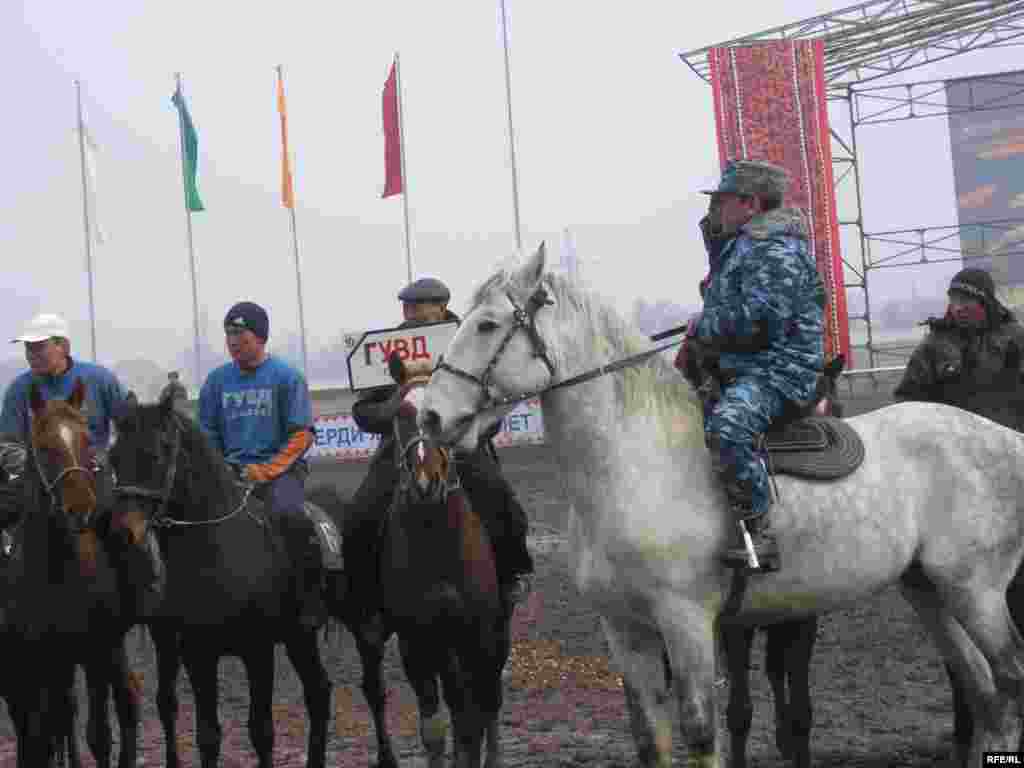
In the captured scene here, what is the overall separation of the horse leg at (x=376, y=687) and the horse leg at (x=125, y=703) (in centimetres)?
134

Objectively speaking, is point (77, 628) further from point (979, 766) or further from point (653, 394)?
point (979, 766)

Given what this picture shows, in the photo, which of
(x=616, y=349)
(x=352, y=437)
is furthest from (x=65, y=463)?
(x=352, y=437)

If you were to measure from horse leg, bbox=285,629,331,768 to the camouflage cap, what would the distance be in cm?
340

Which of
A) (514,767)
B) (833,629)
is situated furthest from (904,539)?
(833,629)

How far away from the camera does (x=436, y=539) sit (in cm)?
639

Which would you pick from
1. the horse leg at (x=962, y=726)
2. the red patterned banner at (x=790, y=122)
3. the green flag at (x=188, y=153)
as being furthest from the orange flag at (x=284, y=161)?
the horse leg at (x=962, y=726)

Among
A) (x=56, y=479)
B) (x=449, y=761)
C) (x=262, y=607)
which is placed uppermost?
(x=56, y=479)

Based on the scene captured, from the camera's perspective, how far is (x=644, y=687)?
5.14 m

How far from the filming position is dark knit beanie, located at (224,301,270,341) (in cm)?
719

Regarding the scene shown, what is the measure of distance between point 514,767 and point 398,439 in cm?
203

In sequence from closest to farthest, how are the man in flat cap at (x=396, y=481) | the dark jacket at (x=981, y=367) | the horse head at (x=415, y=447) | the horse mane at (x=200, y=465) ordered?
1. the horse head at (x=415, y=447)
2. the horse mane at (x=200, y=465)
3. the man in flat cap at (x=396, y=481)
4. the dark jacket at (x=981, y=367)

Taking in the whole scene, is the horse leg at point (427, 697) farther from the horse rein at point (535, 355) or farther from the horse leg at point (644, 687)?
the horse rein at point (535, 355)

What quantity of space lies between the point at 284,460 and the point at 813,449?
305cm

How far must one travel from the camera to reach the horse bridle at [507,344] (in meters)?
4.95
